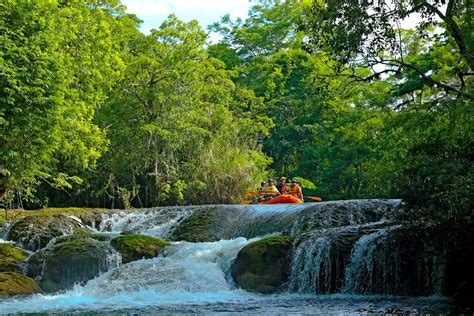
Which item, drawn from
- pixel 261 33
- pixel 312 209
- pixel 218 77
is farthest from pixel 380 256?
pixel 261 33

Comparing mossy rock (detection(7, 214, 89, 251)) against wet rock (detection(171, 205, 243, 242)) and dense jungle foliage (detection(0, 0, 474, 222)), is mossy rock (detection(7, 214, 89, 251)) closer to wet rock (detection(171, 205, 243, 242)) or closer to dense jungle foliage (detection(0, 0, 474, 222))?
dense jungle foliage (detection(0, 0, 474, 222))

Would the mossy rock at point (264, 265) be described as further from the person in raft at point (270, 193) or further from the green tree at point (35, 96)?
the person in raft at point (270, 193)

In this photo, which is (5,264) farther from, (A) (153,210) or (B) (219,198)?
(B) (219,198)

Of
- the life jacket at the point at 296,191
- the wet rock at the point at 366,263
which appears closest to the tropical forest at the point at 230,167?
the wet rock at the point at 366,263

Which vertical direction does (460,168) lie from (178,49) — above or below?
below

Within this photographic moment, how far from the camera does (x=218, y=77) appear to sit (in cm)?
2838

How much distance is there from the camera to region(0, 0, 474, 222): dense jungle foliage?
10133 millimetres

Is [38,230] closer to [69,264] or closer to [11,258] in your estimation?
[11,258]

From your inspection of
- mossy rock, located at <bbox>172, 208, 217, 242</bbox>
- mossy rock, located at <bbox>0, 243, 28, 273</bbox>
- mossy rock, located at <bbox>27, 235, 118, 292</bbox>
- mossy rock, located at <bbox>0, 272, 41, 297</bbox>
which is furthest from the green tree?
mossy rock, located at <bbox>0, 272, 41, 297</bbox>

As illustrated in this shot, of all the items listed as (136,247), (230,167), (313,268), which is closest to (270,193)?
(230,167)

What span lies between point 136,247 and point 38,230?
4.76m

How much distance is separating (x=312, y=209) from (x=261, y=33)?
985 inches

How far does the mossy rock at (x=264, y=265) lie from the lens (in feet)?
38.6

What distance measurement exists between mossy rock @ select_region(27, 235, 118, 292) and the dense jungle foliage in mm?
4099
